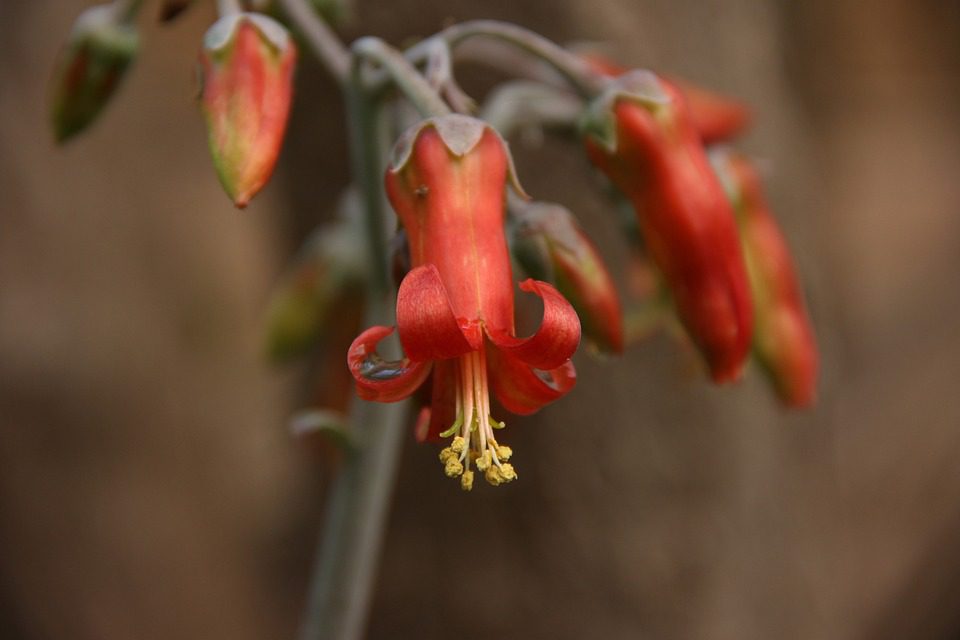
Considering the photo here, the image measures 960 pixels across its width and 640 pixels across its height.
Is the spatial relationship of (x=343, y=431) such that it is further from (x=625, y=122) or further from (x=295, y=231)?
(x=295, y=231)

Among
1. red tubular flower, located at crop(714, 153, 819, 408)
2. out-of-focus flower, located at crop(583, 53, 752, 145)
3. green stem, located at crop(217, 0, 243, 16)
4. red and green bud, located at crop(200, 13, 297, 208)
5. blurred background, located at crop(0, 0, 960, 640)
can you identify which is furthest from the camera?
blurred background, located at crop(0, 0, 960, 640)

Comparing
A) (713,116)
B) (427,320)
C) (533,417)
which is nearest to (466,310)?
(427,320)

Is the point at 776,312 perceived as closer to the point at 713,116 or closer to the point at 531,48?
the point at 713,116

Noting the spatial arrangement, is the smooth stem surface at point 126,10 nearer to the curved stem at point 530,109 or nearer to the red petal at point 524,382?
the curved stem at point 530,109

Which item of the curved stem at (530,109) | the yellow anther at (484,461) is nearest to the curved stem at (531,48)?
the curved stem at (530,109)

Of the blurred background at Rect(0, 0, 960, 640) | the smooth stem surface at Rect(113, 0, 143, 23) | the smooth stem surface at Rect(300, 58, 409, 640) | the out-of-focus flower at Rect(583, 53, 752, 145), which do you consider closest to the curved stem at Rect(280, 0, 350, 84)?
the smooth stem surface at Rect(300, 58, 409, 640)

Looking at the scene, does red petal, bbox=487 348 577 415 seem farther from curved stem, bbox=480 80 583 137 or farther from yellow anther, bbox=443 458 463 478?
curved stem, bbox=480 80 583 137
